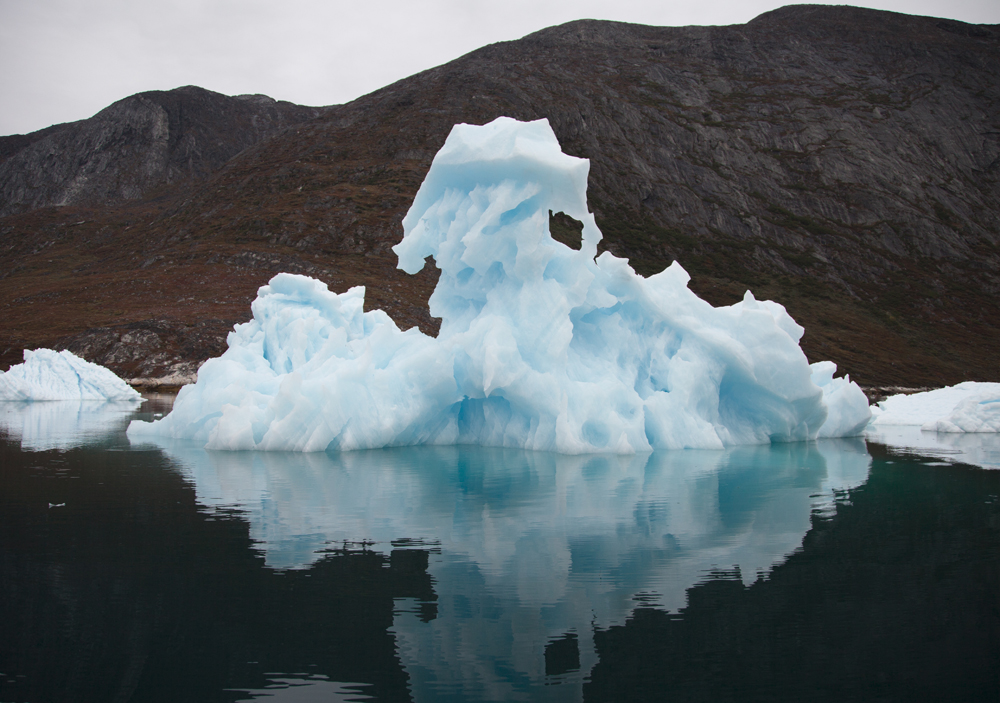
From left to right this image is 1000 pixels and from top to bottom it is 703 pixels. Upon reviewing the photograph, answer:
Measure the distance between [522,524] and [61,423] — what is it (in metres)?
23.0

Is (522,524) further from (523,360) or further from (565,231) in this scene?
(565,231)

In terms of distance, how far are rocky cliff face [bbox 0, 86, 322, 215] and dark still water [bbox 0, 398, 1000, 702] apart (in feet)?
556

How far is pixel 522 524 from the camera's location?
10.5 metres

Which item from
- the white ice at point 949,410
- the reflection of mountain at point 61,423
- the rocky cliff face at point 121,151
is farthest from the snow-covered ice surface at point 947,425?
the rocky cliff face at point 121,151

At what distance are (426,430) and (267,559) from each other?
12521 mm

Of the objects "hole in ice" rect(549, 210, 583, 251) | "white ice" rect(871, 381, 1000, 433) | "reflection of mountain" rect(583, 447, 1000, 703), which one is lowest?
"reflection of mountain" rect(583, 447, 1000, 703)

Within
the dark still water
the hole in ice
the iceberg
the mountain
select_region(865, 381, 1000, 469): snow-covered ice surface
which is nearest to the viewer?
the dark still water

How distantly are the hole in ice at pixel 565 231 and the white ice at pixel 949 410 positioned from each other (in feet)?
179

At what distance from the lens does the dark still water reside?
5.62 m

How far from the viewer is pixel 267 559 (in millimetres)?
8508

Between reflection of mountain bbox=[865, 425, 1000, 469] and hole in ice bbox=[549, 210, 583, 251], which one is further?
hole in ice bbox=[549, 210, 583, 251]

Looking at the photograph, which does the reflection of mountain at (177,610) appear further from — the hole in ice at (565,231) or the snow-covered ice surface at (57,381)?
the hole in ice at (565,231)

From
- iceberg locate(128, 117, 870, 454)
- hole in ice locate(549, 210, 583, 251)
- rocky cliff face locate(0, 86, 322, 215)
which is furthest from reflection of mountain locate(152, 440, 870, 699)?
rocky cliff face locate(0, 86, 322, 215)

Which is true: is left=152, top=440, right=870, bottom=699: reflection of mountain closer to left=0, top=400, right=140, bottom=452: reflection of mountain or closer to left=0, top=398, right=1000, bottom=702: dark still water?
left=0, top=398, right=1000, bottom=702: dark still water
